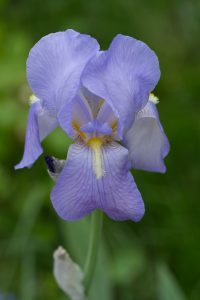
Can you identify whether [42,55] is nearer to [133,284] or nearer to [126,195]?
[126,195]

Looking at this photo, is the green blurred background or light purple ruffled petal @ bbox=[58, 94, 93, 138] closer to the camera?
light purple ruffled petal @ bbox=[58, 94, 93, 138]

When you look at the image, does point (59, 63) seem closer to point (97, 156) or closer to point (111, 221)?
point (97, 156)

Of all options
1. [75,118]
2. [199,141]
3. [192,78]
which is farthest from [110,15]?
[75,118]

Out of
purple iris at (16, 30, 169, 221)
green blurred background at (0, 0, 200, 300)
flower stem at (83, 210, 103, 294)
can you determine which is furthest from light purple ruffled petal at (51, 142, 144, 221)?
green blurred background at (0, 0, 200, 300)

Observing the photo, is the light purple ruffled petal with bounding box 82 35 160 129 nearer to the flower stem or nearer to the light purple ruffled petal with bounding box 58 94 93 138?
the light purple ruffled petal with bounding box 58 94 93 138

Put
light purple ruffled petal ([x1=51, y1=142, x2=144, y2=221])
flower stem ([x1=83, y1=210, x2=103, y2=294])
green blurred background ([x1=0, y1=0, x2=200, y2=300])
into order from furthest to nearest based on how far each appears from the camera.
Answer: green blurred background ([x1=0, y1=0, x2=200, y2=300])
flower stem ([x1=83, y1=210, x2=103, y2=294])
light purple ruffled petal ([x1=51, y1=142, x2=144, y2=221])

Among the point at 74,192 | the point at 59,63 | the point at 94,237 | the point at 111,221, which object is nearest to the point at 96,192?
the point at 74,192

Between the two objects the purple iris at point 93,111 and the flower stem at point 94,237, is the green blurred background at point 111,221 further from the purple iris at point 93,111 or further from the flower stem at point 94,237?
the purple iris at point 93,111

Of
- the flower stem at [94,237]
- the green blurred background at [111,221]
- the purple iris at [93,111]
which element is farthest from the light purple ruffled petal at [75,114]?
the green blurred background at [111,221]
